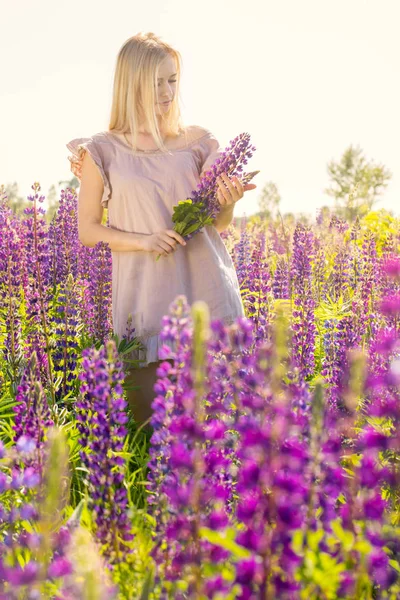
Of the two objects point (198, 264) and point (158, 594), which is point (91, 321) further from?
point (158, 594)

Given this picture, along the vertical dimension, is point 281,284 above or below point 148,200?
below

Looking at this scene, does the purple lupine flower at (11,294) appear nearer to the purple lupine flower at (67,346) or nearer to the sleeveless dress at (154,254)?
the purple lupine flower at (67,346)

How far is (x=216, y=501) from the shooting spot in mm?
1598

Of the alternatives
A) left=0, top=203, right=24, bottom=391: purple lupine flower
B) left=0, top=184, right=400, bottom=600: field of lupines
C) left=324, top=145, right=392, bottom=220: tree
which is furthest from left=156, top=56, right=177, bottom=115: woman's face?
left=324, top=145, right=392, bottom=220: tree

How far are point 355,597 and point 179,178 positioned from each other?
265 cm

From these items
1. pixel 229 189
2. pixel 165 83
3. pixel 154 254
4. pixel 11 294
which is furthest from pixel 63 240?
pixel 229 189

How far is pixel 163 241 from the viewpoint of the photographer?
353 centimetres

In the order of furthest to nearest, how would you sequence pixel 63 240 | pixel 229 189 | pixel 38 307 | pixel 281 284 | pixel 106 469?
pixel 63 240
pixel 281 284
pixel 38 307
pixel 229 189
pixel 106 469

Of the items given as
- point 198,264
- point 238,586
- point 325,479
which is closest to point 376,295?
point 198,264

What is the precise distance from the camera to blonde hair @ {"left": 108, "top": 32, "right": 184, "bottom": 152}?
373 cm

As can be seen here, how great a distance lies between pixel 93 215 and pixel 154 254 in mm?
437

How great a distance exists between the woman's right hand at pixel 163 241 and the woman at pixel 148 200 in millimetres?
102

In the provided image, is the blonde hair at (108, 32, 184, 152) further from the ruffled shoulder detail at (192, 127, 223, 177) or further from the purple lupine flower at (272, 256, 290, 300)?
the purple lupine flower at (272, 256, 290, 300)

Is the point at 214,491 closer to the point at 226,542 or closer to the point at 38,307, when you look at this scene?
the point at 226,542
